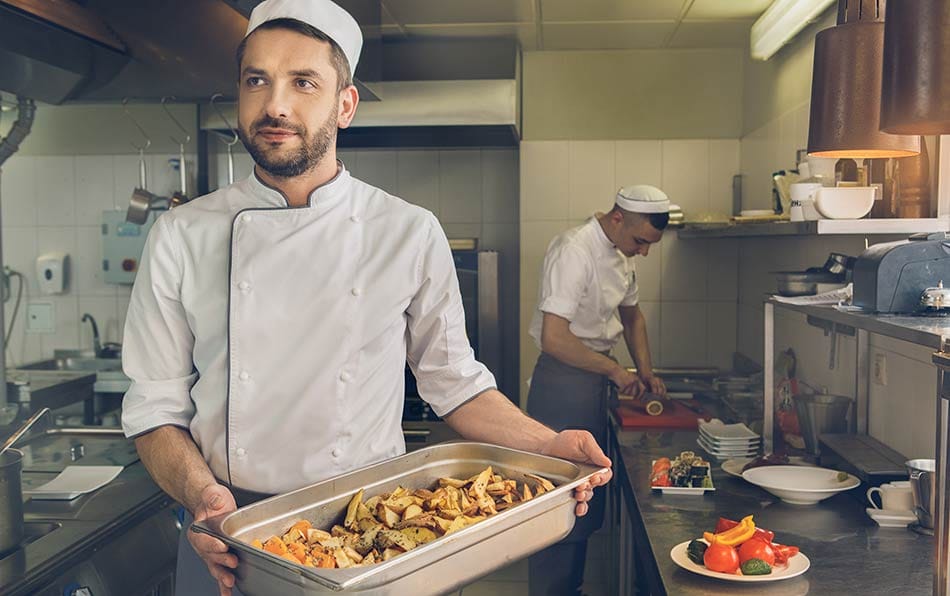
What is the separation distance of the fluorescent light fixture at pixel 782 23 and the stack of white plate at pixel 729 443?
1460mm

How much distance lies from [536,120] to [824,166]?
2319mm

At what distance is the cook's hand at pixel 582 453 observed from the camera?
4.52 ft

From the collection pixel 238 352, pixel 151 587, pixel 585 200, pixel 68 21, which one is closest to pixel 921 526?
pixel 238 352

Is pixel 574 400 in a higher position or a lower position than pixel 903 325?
lower

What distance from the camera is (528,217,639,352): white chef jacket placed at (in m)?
3.79

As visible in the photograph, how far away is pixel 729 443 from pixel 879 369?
0.51 metres

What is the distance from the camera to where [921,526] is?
203cm

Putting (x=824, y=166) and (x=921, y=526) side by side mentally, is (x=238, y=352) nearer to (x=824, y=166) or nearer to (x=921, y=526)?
(x=921, y=526)

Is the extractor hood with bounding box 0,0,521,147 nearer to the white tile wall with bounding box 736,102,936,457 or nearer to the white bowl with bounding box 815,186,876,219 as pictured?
the white tile wall with bounding box 736,102,936,457

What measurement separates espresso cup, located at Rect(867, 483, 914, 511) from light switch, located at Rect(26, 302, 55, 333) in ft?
13.4

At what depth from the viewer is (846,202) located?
2291mm

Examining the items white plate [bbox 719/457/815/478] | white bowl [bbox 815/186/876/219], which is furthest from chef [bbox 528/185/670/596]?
white bowl [bbox 815/186/876/219]

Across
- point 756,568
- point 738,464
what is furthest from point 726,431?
point 756,568

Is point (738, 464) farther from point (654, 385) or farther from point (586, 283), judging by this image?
point (586, 283)
